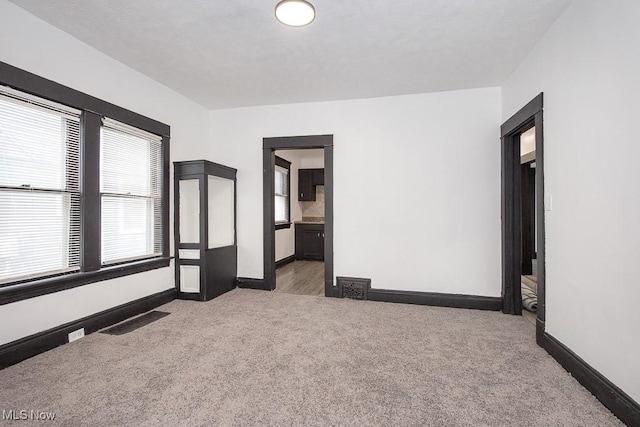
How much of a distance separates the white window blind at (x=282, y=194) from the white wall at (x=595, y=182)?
5.15 meters

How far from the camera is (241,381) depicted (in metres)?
2.10

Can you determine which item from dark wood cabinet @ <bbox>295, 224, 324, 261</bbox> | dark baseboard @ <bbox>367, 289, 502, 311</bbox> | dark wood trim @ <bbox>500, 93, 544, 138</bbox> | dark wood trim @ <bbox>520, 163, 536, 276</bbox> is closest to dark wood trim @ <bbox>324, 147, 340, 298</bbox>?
dark baseboard @ <bbox>367, 289, 502, 311</bbox>

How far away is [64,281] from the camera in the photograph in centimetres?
267

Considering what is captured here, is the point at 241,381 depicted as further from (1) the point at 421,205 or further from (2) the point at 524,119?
(2) the point at 524,119

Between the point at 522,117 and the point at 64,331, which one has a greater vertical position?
the point at 522,117

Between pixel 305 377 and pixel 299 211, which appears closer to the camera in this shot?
pixel 305 377

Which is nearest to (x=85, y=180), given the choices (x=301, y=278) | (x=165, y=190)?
(x=165, y=190)

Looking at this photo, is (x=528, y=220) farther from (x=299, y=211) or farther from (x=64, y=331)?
(x=64, y=331)

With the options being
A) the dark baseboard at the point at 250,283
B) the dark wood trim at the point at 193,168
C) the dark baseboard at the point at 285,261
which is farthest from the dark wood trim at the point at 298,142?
the dark baseboard at the point at 285,261

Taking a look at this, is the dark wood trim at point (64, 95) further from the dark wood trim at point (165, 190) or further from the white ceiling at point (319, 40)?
the white ceiling at point (319, 40)

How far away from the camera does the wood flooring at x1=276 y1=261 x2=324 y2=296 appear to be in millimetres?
4664

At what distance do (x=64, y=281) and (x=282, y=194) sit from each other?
4746 mm

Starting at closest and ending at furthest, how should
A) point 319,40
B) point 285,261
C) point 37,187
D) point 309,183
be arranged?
point 37,187, point 319,40, point 285,261, point 309,183

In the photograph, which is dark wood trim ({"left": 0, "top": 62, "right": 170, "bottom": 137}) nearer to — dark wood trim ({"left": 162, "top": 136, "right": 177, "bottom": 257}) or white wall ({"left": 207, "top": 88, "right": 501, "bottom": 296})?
dark wood trim ({"left": 162, "top": 136, "right": 177, "bottom": 257})
